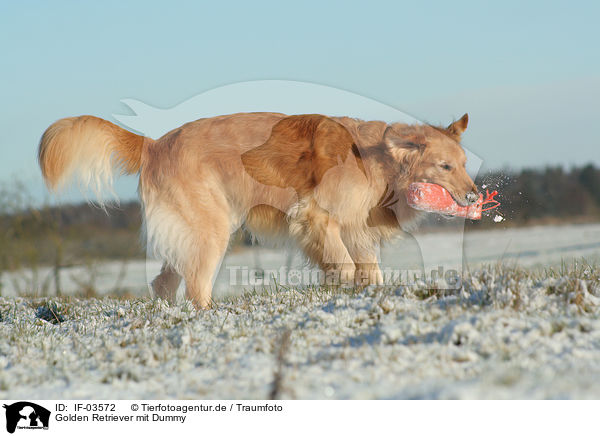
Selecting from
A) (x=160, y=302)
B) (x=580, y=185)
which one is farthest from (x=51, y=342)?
(x=580, y=185)

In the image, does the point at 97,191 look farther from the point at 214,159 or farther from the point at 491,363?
the point at 491,363

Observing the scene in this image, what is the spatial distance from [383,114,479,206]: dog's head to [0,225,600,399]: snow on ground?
1.11 meters

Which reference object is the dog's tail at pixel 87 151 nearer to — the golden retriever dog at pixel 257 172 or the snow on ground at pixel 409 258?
the golden retriever dog at pixel 257 172

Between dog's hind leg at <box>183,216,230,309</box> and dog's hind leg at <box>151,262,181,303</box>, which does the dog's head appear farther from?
dog's hind leg at <box>151,262,181,303</box>

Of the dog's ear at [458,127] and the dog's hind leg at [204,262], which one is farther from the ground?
the dog's ear at [458,127]

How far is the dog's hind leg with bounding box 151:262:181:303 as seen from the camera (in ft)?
20.0

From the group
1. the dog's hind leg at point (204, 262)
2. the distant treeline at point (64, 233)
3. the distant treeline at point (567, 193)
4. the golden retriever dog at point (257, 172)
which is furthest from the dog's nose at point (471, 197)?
the distant treeline at point (567, 193)

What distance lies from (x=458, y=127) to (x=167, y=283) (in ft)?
12.6

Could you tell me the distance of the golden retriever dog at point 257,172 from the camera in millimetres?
5656

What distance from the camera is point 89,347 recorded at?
384 centimetres

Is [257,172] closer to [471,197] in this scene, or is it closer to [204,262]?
[204,262]

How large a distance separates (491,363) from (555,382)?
345mm
